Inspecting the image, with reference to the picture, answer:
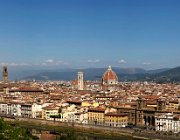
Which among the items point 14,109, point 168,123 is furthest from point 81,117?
point 14,109

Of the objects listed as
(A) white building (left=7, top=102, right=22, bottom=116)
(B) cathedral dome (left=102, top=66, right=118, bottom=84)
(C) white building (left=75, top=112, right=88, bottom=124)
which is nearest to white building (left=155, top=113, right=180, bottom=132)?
(C) white building (left=75, top=112, right=88, bottom=124)

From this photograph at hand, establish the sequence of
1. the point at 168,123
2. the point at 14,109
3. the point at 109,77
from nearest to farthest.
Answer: the point at 168,123
the point at 14,109
the point at 109,77

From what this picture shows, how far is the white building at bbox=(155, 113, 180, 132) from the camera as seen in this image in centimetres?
4335

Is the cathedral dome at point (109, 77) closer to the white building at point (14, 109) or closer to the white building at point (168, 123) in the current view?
the white building at point (14, 109)

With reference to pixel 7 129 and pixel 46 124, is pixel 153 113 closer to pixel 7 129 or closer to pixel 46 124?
pixel 46 124

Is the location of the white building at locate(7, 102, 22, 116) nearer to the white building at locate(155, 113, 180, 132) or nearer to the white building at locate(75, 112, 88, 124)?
the white building at locate(75, 112, 88, 124)

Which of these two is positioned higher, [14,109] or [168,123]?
[14,109]

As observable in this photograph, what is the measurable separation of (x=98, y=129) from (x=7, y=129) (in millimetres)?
14660

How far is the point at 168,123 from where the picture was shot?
144 feet

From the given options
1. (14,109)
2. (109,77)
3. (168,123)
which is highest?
(109,77)

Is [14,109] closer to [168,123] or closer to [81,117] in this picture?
[81,117]

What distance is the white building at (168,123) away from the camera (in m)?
43.3

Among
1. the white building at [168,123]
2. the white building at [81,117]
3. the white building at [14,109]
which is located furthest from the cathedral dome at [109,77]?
the white building at [168,123]

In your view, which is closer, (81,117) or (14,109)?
(81,117)
